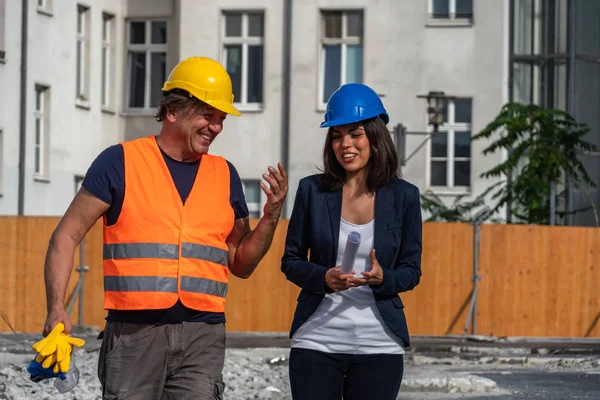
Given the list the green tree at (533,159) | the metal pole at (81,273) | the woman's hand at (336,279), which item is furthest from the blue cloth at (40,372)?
the green tree at (533,159)

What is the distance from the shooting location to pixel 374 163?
589 cm

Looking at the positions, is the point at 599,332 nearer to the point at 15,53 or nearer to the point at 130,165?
the point at 15,53

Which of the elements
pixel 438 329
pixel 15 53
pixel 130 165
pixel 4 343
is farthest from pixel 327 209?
pixel 15 53

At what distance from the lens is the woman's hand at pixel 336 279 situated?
18.3ft

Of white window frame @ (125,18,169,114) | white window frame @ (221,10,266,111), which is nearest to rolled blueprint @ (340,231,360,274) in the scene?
white window frame @ (221,10,266,111)

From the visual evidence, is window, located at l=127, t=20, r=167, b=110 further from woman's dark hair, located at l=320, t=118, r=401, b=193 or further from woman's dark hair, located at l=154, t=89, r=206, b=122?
woman's dark hair, located at l=320, t=118, r=401, b=193

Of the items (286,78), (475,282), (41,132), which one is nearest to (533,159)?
(475,282)

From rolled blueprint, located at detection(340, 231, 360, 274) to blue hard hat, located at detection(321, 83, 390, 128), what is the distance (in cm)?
54

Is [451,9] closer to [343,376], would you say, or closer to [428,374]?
[428,374]

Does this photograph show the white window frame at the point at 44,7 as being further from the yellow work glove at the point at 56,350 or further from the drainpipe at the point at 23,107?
the yellow work glove at the point at 56,350

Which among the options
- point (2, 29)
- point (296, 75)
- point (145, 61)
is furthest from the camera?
point (145, 61)

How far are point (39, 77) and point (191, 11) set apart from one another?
4.18 metres

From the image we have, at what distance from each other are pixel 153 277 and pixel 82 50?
28.2 metres

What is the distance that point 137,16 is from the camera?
3434 centimetres
